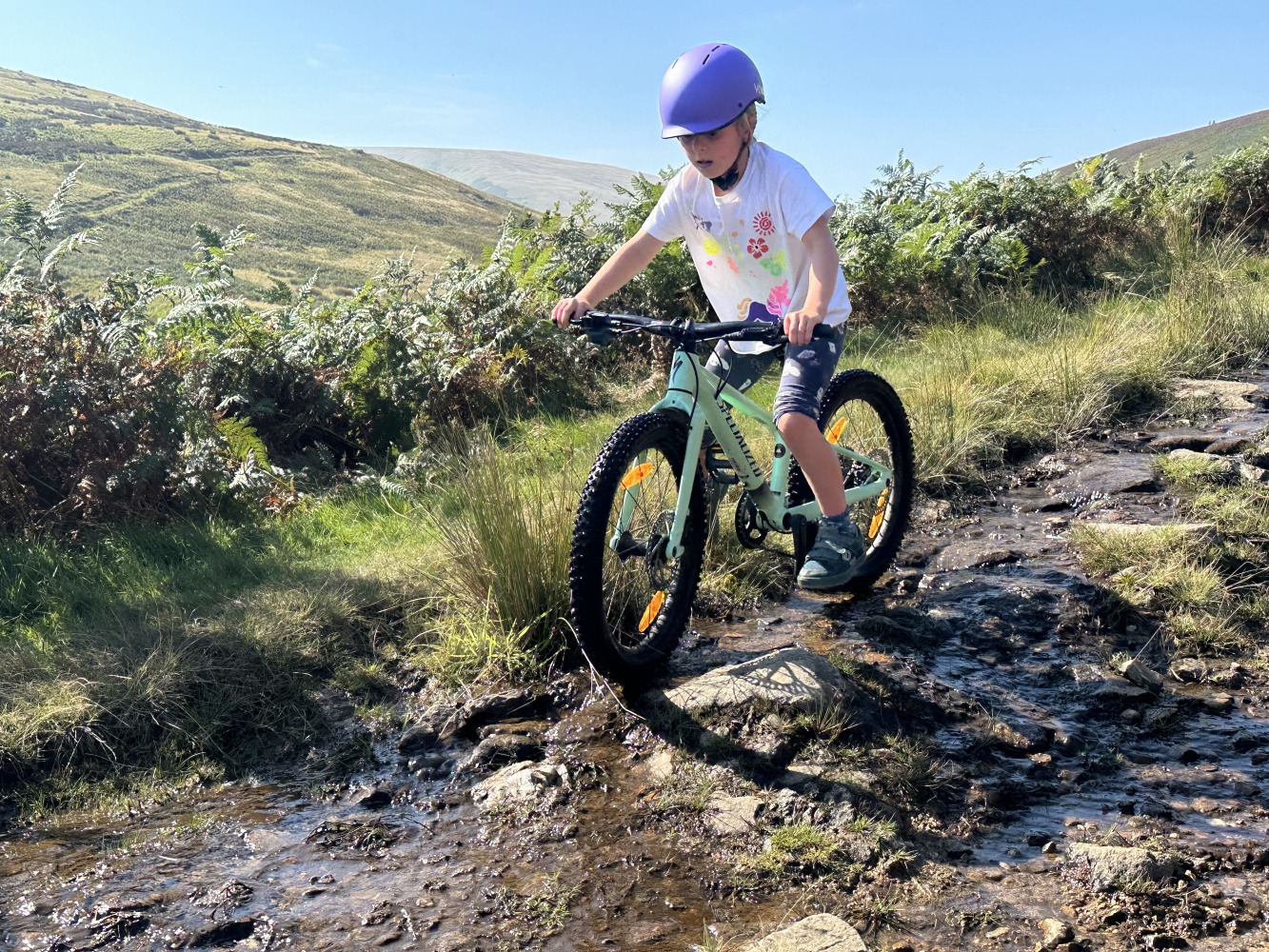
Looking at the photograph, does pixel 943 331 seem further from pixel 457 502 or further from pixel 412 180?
pixel 412 180

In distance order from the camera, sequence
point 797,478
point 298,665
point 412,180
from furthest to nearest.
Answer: point 412,180 → point 797,478 → point 298,665

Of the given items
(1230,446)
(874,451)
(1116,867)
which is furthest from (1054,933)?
(1230,446)

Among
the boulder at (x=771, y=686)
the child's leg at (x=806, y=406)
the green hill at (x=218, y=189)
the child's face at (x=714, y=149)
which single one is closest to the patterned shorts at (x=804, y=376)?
the child's leg at (x=806, y=406)

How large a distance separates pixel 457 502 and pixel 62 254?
133 inches

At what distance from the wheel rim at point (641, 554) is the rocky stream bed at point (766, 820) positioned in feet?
0.96

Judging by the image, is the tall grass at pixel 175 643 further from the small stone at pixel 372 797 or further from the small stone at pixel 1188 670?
the small stone at pixel 1188 670

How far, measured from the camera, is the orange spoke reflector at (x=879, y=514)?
16.8ft

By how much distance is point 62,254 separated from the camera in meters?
6.16

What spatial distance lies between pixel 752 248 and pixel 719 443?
798mm

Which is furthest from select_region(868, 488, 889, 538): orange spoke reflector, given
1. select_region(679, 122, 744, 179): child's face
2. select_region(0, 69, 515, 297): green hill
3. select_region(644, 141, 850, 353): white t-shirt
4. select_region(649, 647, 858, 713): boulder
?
select_region(0, 69, 515, 297): green hill

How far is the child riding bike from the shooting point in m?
3.74

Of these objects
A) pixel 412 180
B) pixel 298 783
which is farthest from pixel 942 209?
pixel 412 180

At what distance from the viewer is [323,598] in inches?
185

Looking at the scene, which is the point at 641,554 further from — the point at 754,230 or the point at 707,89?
the point at 707,89
